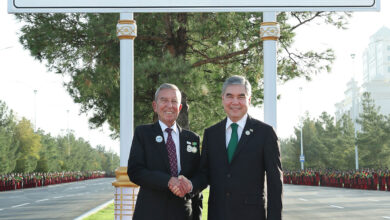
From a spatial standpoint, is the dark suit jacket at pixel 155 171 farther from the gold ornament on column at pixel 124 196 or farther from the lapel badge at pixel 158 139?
the gold ornament on column at pixel 124 196

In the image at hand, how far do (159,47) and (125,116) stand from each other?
24.1ft

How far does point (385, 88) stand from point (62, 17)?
132577 mm

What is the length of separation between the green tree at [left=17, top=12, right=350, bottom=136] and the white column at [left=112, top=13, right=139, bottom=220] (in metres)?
4.13

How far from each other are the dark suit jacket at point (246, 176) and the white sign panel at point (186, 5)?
128 cm

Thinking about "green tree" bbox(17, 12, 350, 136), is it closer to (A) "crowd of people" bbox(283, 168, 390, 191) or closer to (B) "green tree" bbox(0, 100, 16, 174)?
(A) "crowd of people" bbox(283, 168, 390, 191)

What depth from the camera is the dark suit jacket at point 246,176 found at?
3.49 m

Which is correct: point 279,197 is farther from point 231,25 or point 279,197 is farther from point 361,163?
point 361,163

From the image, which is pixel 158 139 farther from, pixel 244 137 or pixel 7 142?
pixel 7 142

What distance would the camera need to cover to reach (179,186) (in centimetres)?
350

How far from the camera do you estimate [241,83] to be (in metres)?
3.58

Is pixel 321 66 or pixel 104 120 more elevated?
pixel 321 66

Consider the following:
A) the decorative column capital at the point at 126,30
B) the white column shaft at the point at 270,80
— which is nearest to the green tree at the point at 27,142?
the decorative column capital at the point at 126,30

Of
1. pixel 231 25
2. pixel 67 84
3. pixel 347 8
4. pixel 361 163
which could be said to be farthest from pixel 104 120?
pixel 361 163

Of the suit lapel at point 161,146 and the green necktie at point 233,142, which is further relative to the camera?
the suit lapel at point 161,146
